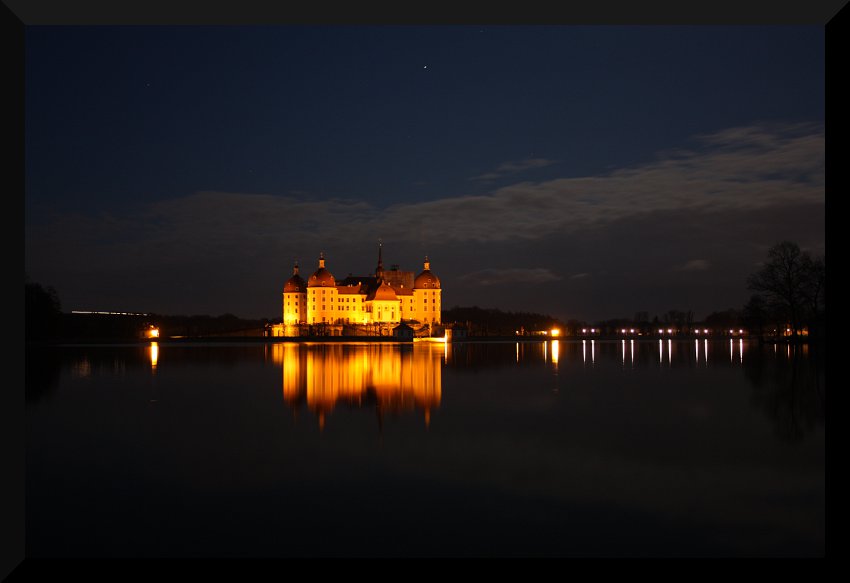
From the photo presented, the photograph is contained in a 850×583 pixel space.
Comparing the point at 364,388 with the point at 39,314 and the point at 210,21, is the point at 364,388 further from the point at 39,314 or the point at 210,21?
the point at 39,314

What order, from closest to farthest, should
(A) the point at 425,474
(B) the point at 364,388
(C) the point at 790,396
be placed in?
1. (A) the point at 425,474
2. (C) the point at 790,396
3. (B) the point at 364,388

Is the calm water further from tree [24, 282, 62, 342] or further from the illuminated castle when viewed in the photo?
the illuminated castle

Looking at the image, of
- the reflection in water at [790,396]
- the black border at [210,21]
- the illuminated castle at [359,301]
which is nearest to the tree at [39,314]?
the illuminated castle at [359,301]

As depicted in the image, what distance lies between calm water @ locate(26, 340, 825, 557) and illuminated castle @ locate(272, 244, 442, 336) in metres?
79.7

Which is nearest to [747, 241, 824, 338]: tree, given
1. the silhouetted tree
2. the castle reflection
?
the silhouetted tree

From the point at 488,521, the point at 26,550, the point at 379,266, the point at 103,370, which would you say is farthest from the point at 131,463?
the point at 379,266

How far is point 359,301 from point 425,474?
9330cm

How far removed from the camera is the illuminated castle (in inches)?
3890

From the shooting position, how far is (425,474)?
9.00 meters

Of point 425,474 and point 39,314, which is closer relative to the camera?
point 425,474

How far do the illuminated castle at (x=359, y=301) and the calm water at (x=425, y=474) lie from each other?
79.7m

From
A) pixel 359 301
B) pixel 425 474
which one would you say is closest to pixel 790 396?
pixel 425 474

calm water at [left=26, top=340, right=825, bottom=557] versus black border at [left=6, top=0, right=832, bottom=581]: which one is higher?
black border at [left=6, top=0, right=832, bottom=581]

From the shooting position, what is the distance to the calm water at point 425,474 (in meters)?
6.60
